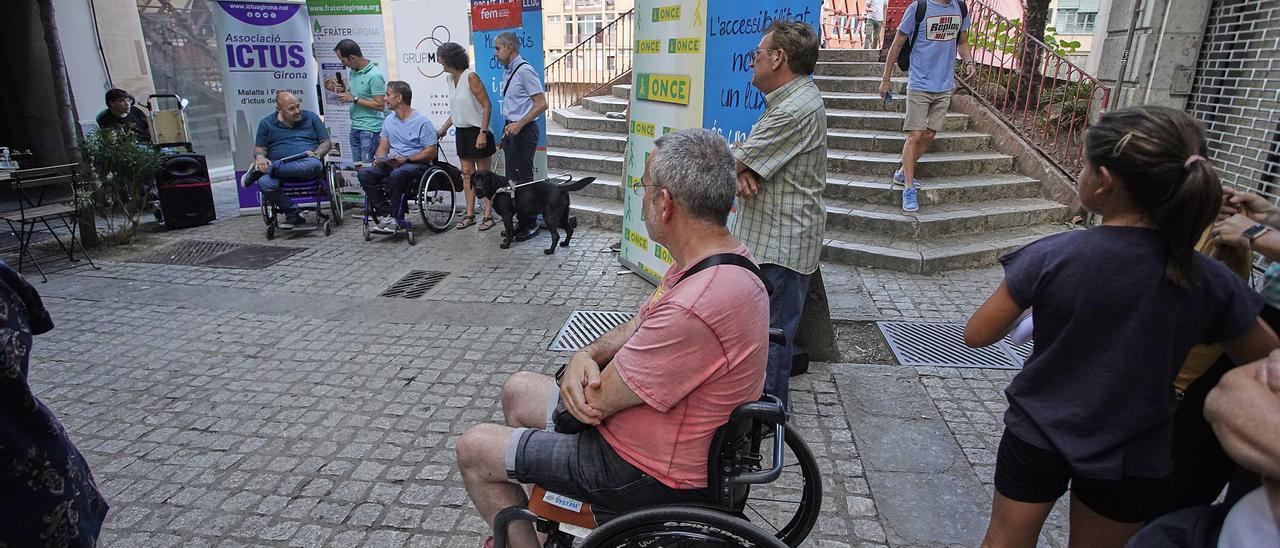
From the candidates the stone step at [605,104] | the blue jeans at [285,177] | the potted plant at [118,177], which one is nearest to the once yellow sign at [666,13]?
the blue jeans at [285,177]

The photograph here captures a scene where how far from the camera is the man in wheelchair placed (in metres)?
1.76

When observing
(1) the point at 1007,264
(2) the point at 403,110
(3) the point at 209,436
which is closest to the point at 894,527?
(1) the point at 1007,264

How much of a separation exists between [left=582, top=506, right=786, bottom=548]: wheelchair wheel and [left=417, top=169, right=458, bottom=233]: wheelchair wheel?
600 cm

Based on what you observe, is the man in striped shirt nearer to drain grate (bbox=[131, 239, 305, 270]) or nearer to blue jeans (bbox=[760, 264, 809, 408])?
blue jeans (bbox=[760, 264, 809, 408])

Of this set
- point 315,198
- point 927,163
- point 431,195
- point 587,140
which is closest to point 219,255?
point 315,198

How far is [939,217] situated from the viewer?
6.37 metres

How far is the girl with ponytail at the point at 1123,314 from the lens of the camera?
1488 millimetres

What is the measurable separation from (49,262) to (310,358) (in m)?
4.22

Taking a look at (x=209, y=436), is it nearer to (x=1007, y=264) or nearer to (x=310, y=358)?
(x=310, y=358)

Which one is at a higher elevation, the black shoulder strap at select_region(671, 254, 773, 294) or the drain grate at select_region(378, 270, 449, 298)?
the black shoulder strap at select_region(671, 254, 773, 294)

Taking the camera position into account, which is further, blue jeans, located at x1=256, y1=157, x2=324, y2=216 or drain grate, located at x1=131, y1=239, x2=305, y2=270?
blue jeans, located at x1=256, y1=157, x2=324, y2=216

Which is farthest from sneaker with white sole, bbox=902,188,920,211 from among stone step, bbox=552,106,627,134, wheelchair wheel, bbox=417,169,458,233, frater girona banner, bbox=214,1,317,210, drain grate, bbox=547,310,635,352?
frater girona banner, bbox=214,1,317,210

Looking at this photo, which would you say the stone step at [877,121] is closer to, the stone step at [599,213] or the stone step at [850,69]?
the stone step at [850,69]

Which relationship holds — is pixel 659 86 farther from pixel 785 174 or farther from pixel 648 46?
pixel 785 174
